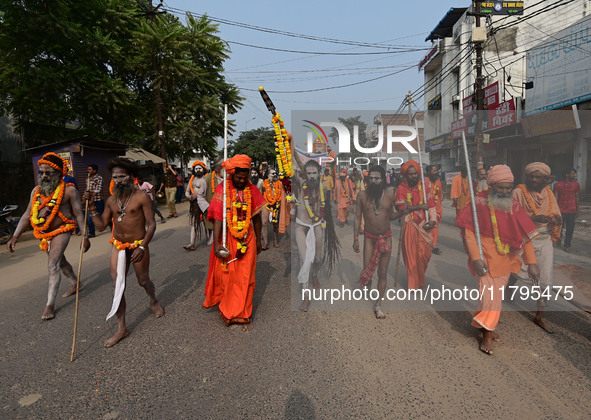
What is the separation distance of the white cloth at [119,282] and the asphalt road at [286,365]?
1.22 ft

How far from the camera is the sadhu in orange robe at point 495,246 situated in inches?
128

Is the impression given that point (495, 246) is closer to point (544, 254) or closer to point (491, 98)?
point (544, 254)

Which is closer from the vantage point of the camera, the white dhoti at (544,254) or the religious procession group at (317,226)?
the religious procession group at (317,226)

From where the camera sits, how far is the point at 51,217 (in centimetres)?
411

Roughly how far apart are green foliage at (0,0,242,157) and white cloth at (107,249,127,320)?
1222 centimetres

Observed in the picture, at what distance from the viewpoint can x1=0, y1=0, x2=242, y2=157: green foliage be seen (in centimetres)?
1270

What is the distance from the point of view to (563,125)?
36.3 ft

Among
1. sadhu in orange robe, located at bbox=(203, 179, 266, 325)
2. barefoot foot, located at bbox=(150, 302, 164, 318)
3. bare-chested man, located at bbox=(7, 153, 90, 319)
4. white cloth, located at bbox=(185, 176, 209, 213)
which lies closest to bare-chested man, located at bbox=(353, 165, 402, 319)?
sadhu in orange robe, located at bbox=(203, 179, 266, 325)

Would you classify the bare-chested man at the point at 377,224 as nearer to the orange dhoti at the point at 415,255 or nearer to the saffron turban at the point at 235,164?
the orange dhoti at the point at 415,255

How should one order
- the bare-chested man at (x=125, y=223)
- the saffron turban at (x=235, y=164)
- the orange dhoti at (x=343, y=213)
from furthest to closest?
the orange dhoti at (x=343, y=213)
the saffron turban at (x=235, y=164)
the bare-chested man at (x=125, y=223)

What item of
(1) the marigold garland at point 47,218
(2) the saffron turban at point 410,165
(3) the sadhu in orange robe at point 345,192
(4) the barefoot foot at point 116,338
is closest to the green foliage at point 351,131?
(3) the sadhu in orange robe at point 345,192

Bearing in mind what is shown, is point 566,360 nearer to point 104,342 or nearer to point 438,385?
point 438,385

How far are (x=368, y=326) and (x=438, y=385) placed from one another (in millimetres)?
1130

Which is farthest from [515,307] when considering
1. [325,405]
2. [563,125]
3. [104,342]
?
[563,125]
